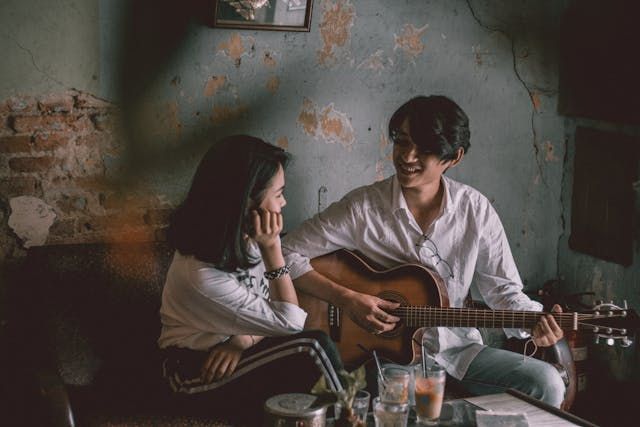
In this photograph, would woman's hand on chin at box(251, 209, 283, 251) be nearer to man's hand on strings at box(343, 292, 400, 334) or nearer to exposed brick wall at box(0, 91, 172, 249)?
man's hand on strings at box(343, 292, 400, 334)

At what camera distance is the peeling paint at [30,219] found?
2967 millimetres

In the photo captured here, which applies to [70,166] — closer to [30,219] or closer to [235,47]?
[30,219]

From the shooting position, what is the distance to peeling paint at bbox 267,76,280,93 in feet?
10.8

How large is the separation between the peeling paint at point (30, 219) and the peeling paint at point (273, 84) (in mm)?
1030

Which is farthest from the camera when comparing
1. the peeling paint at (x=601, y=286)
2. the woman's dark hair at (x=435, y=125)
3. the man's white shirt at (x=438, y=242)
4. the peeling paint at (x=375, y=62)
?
the peeling paint at (x=601, y=286)

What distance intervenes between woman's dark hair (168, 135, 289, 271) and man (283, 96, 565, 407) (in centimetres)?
52

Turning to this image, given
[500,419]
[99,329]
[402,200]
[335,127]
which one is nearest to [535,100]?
[335,127]

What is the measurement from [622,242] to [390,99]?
1.29 meters

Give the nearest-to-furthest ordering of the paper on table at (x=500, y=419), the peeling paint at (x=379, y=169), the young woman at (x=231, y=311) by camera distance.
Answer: the paper on table at (x=500, y=419)
the young woman at (x=231, y=311)
the peeling paint at (x=379, y=169)

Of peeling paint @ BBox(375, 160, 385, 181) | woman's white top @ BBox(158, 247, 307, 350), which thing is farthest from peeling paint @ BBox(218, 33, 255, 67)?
woman's white top @ BBox(158, 247, 307, 350)

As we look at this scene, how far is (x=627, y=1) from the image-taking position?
352 cm

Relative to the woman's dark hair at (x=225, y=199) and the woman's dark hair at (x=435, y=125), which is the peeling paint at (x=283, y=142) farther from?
the woman's dark hair at (x=225, y=199)

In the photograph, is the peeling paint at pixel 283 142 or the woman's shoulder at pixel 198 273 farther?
the peeling paint at pixel 283 142

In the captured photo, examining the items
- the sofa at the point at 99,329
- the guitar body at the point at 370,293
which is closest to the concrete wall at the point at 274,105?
the sofa at the point at 99,329
